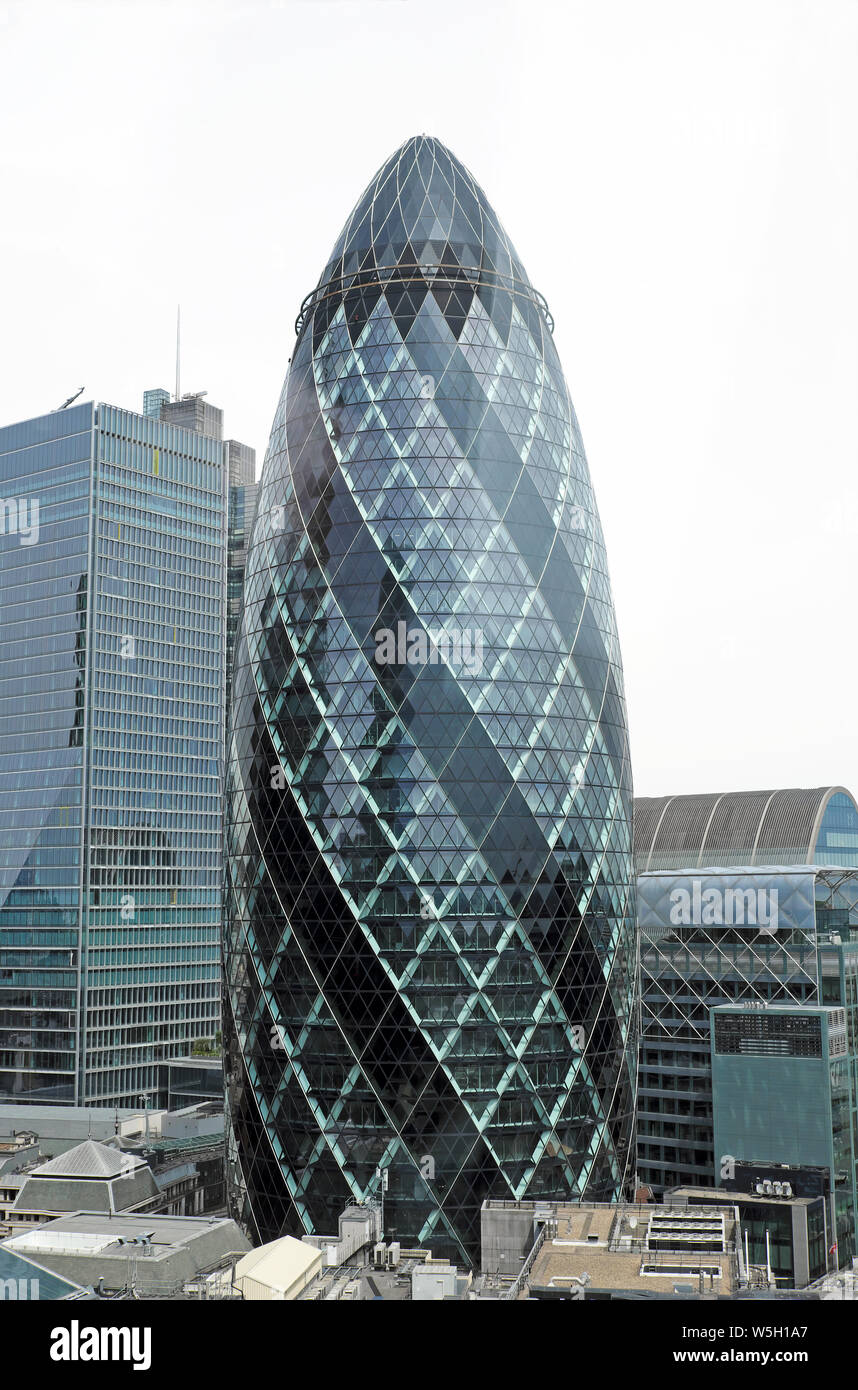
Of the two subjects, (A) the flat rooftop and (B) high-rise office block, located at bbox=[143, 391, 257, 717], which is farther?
(B) high-rise office block, located at bbox=[143, 391, 257, 717]

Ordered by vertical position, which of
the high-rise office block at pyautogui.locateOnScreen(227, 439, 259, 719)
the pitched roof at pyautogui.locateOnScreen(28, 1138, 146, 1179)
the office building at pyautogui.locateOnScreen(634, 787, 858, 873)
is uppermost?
the high-rise office block at pyautogui.locateOnScreen(227, 439, 259, 719)

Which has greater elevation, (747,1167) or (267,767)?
(267,767)

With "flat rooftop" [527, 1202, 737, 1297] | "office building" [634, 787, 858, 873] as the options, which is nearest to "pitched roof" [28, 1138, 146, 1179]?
"flat rooftop" [527, 1202, 737, 1297]

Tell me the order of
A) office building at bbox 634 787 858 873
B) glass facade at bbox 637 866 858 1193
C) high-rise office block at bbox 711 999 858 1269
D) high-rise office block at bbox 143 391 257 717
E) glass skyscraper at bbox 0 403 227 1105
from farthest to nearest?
high-rise office block at bbox 143 391 257 717 → glass skyscraper at bbox 0 403 227 1105 → office building at bbox 634 787 858 873 → glass facade at bbox 637 866 858 1193 → high-rise office block at bbox 711 999 858 1269

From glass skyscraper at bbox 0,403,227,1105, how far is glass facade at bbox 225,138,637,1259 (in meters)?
76.3

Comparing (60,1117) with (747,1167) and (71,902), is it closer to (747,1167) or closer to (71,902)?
(71,902)

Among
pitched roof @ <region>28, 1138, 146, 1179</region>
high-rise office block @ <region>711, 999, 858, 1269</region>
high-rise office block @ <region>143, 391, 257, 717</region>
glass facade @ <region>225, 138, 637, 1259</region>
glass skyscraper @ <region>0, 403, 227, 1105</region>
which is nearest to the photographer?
glass facade @ <region>225, 138, 637, 1259</region>

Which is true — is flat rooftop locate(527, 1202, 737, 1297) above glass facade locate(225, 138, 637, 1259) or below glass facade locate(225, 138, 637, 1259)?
below

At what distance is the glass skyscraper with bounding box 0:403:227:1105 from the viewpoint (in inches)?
5364

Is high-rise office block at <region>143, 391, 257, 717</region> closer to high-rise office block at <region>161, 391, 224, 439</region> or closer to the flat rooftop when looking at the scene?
high-rise office block at <region>161, 391, 224, 439</region>
